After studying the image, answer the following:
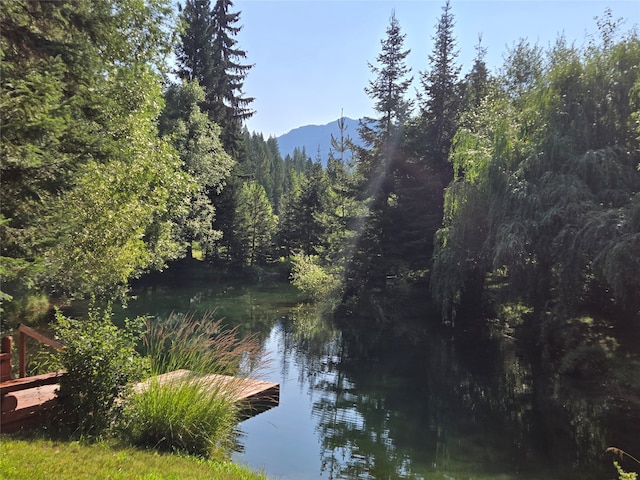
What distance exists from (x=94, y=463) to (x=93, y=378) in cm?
103

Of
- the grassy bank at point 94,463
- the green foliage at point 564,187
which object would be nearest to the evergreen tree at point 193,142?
the green foliage at point 564,187

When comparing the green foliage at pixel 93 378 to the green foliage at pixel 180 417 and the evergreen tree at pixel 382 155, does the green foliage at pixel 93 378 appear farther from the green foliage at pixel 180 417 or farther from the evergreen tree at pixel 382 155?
the evergreen tree at pixel 382 155

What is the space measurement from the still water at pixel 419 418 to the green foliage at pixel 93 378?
184cm

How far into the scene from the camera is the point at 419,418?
8766mm

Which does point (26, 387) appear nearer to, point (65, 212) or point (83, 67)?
point (65, 212)

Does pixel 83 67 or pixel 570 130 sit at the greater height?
pixel 570 130

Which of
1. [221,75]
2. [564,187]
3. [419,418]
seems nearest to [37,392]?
[419,418]

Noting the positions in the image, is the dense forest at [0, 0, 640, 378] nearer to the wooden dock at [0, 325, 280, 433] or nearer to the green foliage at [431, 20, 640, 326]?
the green foliage at [431, 20, 640, 326]

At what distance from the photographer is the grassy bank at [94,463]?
3631mm

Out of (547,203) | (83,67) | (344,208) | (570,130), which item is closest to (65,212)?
(83,67)

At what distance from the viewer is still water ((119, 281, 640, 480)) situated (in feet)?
22.3

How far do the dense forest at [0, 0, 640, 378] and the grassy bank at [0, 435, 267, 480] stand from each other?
4.81 feet

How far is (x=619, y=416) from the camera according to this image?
893 cm

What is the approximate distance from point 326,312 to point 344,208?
495 inches
